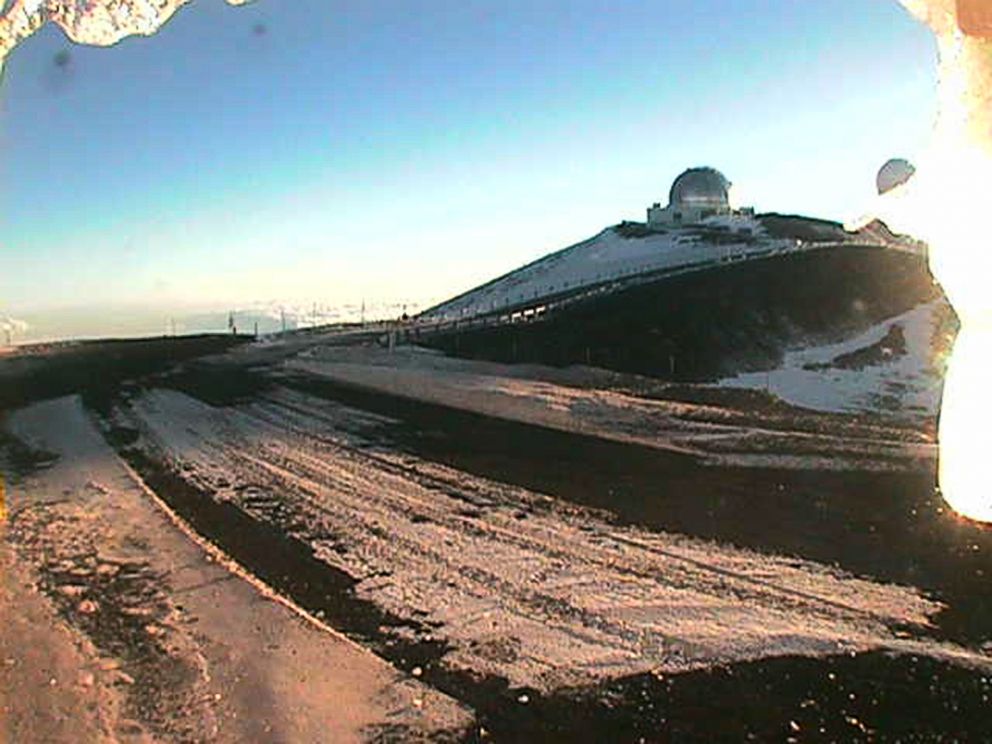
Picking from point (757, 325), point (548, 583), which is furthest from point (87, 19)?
point (757, 325)

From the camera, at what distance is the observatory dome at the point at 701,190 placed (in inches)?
4058

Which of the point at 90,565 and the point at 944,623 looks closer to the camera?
the point at 944,623

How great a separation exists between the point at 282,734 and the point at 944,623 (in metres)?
7.50

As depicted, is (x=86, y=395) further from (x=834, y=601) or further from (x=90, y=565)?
(x=834, y=601)

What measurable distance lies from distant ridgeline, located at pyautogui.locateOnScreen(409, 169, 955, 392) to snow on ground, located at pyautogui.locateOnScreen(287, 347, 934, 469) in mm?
6783

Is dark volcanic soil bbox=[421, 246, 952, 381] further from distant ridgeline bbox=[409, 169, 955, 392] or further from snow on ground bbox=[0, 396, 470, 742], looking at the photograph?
snow on ground bbox=[0, 396, 470, 742]

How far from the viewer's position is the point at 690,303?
49656 millimetres

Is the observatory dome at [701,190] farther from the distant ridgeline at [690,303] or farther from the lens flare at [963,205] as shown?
the lens flare at [963,205]

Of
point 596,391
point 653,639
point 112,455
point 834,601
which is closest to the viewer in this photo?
point 653,639

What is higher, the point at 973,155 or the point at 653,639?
the point at 973,155

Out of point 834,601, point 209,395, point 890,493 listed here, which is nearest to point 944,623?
point 834,601

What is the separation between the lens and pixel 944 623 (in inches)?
398

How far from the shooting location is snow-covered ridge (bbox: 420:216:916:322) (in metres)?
70.8

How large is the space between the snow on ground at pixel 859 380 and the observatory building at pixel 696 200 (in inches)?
1985
